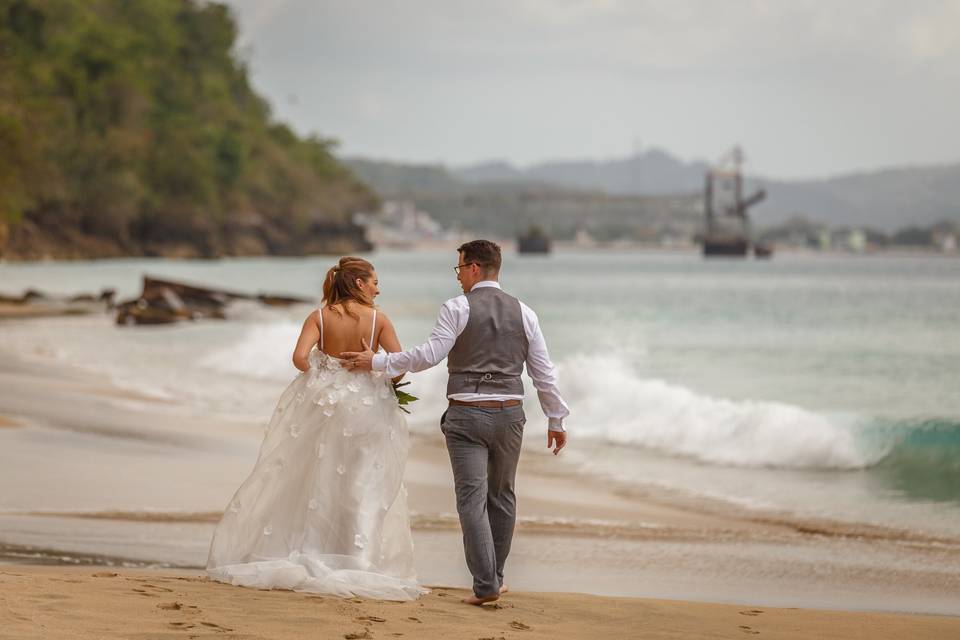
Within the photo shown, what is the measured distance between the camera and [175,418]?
15.7 metres

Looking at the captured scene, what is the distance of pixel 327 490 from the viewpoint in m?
6.66

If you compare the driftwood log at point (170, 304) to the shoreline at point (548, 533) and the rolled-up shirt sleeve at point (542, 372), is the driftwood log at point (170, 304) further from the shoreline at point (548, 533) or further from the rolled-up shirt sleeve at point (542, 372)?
the rolled-up shirt sleeve at point (542, 372)

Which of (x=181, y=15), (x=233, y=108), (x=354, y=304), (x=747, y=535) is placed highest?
(x=181, y=15)

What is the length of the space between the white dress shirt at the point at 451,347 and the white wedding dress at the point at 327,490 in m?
0.29

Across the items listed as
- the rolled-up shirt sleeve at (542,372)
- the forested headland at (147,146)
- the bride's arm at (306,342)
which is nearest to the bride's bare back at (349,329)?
the bride's arm at (306,342)

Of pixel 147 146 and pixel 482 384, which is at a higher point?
pixel 147 146

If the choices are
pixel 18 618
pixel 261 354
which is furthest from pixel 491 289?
pixel 261 354

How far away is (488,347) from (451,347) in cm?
18

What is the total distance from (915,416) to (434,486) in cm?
1013

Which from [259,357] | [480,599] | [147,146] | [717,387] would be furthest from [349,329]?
[147,146]

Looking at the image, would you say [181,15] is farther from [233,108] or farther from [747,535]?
[747,535]

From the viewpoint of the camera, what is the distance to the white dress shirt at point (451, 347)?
624 cm

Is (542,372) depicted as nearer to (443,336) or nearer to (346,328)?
(443,336)

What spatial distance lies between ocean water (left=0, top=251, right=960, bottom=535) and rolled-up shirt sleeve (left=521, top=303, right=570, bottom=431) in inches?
188
